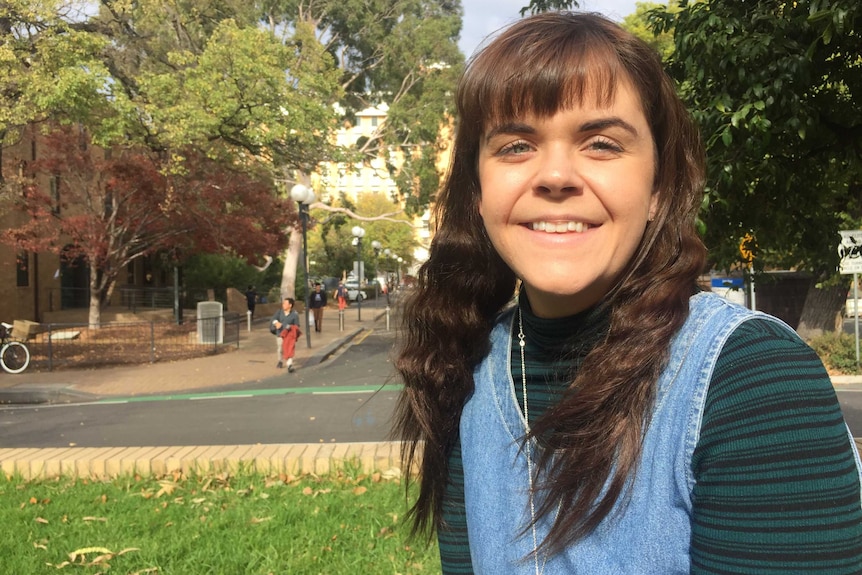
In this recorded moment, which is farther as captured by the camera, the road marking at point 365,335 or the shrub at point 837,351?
the road marking at point 365,335

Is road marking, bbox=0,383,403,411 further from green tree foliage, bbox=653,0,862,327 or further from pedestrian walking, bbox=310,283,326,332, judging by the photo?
pedestrian walking, bbox=310,283,326,332

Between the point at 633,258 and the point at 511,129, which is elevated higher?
the point at 511,129

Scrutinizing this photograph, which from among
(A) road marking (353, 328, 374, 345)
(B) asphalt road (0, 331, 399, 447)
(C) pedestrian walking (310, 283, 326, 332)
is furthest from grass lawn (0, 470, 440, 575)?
(C) pedestrian walking (310, 283, 326, 332)

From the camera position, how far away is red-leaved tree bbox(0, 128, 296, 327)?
681 inches

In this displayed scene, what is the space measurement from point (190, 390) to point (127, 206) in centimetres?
871

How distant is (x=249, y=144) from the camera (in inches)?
602

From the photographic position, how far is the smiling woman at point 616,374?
85cm

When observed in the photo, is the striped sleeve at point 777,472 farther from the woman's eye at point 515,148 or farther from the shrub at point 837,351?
the shrub at point 837,351

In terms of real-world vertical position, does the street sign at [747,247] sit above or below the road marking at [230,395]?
above

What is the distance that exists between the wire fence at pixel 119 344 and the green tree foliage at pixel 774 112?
14.8 m

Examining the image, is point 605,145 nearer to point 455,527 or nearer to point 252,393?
point 455,527

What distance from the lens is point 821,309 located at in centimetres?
1523

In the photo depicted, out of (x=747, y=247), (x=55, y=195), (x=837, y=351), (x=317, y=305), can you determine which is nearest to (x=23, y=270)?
(x=55, y=195)

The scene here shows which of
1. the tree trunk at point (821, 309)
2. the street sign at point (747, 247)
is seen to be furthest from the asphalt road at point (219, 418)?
the tree trunk at point (821, 309)
